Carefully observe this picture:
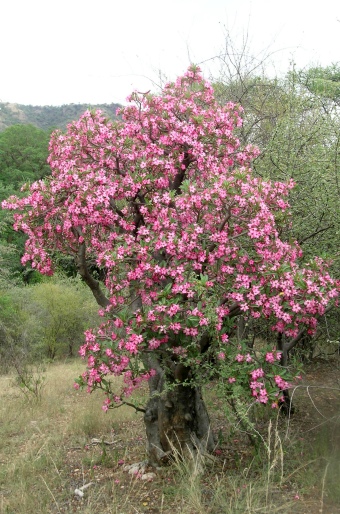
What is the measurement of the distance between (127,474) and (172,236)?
2.99m

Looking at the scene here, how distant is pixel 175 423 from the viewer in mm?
5191

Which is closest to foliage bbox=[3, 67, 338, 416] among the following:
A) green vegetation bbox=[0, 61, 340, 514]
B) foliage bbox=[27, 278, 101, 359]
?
green vegetation bbox=[0, 61, 340, 514]

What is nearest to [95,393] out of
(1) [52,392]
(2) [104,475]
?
(1) [52,392]

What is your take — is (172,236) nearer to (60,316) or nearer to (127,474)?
(127,474)

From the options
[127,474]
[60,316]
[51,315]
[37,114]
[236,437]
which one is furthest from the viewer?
[37,114]

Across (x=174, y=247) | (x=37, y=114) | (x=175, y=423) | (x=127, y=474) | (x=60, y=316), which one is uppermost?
(x=37, y=114)

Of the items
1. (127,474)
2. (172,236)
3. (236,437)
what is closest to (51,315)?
(236,437)

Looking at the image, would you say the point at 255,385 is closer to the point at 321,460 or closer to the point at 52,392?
the point at 321,460

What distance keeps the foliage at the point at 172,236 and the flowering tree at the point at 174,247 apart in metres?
0.01

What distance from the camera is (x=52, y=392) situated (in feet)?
32.6

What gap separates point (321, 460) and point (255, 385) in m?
2.02

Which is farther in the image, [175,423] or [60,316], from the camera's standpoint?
[60,316]

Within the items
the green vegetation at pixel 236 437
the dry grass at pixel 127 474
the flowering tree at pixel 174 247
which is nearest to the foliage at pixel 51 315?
the green vegetation at pixel 236 437

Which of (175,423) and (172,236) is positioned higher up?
(172,236)
